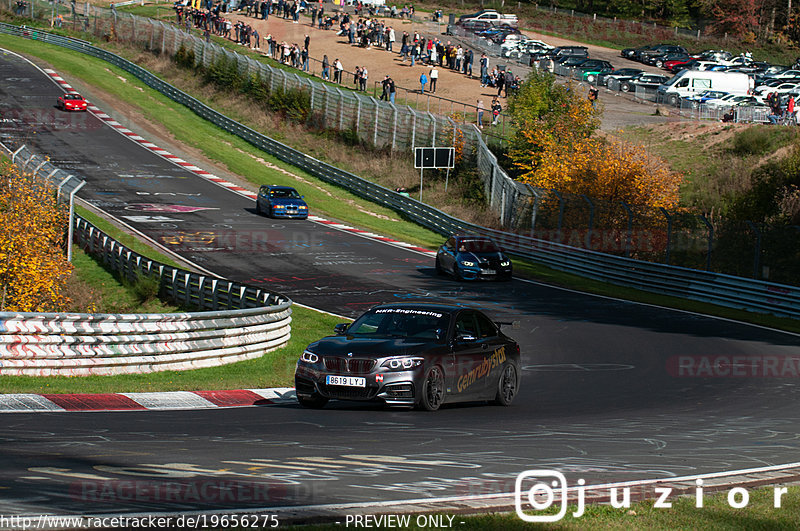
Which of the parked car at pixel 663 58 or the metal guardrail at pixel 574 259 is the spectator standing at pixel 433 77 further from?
Result: the parked car at pixel 663 58

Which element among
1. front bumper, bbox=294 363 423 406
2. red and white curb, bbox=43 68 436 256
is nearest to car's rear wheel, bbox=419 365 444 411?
front bumper, bbox=294 363 423 406

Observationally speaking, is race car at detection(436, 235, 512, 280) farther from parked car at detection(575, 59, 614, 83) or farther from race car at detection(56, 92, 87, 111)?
parked car at detection(575, 59, 614, 83)

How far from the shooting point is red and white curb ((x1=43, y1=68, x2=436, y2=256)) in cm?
3844

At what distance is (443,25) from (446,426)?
8388 centimetres

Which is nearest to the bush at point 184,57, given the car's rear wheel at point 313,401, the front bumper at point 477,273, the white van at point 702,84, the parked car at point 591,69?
the parked car at point 591,69

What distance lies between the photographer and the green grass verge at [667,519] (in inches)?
236

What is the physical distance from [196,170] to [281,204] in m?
10.4

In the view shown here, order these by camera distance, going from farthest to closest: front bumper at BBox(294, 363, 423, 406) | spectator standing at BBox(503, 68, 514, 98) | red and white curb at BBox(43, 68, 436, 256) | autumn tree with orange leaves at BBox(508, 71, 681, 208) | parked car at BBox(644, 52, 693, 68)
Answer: parked car at BBox(644, 52, 693, 68) < spectator standing at BBox(503, 68, 514, 98) < autumn tree with orange leaves at BBox(508, 71, 681, 208) < red and white curb at BBox(43, 68, 436, 256) < front bumper at BBox(294, 363, 423, 406)

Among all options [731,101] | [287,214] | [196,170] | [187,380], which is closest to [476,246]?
[287,214]

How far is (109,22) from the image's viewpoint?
249 ft

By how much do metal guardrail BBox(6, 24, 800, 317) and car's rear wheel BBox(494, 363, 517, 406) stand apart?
15.9m

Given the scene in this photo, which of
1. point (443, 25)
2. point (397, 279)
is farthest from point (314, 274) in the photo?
point (443, 25)

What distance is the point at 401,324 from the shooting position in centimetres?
1284

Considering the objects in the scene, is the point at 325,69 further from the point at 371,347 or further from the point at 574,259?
the point at 371,347
